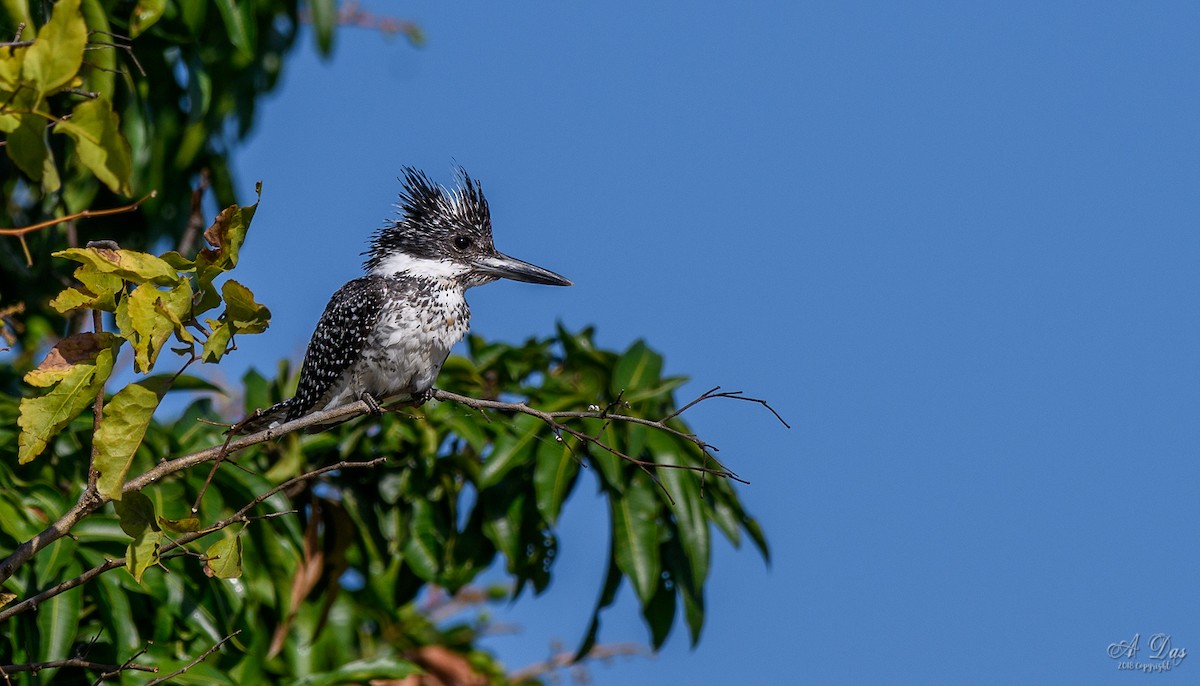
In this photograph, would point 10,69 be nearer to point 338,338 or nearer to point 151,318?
point 151,318

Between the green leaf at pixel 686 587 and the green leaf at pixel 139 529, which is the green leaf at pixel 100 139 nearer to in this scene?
the green leaf at pixel 139 529

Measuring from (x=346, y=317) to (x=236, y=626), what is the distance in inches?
33.3

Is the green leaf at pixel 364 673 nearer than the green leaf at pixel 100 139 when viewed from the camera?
No

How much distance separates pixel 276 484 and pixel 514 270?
849 millimetres

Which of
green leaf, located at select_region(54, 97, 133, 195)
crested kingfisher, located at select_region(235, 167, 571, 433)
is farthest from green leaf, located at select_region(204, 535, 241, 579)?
crested kingfisher, located at select_region(235, 167, 571, 433)

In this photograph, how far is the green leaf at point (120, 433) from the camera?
6.51ft

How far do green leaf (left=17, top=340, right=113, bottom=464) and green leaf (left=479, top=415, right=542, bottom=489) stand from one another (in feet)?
5.67

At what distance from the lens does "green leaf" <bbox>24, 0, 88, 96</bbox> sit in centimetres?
185

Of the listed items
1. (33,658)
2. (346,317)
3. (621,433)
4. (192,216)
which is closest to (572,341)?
(621,433)

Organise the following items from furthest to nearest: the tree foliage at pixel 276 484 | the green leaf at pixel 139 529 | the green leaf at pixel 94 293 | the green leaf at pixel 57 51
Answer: the tree foliage at pixel 276 484 → the green leaf at pixel 139 529 → the green leaf at pixel 94 293 → the green leaf at pixel 57 51

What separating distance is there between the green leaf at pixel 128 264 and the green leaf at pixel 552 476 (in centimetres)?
175

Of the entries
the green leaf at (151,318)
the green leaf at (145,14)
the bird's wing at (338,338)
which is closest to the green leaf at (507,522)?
the bird's wing at (338,338)

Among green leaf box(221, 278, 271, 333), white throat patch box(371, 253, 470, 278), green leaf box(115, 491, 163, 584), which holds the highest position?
white throat patch box(371, 253, 470, 278)

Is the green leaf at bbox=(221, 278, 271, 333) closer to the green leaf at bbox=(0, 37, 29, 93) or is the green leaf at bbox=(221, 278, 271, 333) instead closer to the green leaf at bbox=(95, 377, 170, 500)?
the green leaf at bbox=(95, 377, 170, 500)
